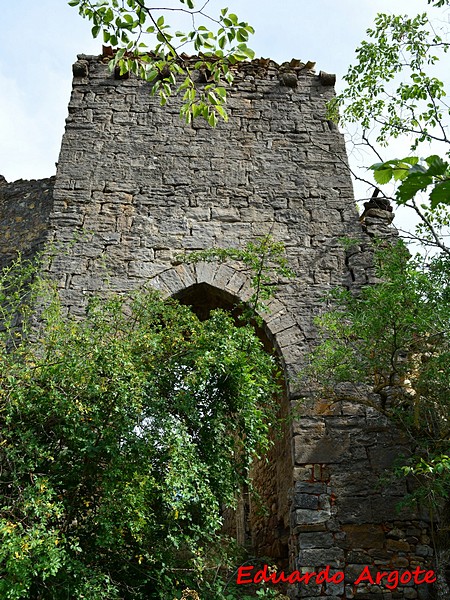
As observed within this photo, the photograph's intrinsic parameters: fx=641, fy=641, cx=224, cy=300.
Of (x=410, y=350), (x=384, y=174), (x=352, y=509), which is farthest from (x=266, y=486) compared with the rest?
(x=384, y=174)

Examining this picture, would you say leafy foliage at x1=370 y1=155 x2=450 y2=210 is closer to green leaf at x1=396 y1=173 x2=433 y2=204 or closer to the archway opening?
green leaf at x1=396 y1=173 x2=433 y2=204

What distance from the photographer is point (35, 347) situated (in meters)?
4.74

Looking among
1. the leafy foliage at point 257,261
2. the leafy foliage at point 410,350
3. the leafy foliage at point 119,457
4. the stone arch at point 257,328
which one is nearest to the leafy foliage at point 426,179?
the leafy foliage at point 119,457

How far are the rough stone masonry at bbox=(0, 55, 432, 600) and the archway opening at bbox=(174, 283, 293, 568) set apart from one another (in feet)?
0.08

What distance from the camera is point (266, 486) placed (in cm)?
673

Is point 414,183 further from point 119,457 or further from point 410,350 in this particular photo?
point 410,350

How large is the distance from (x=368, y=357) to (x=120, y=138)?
3658 mm

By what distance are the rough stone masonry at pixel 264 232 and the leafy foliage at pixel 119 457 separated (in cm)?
101

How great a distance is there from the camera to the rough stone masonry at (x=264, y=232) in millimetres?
5109

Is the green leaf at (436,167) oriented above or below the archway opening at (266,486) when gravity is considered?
below

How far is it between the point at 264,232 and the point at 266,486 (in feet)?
8.70

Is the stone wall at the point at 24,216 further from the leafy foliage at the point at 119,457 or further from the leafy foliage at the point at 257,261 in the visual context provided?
the leafy foliage at the point at 119,457

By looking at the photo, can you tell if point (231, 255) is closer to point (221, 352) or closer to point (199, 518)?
point (221, 352)

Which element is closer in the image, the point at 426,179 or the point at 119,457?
the point at 426,179
